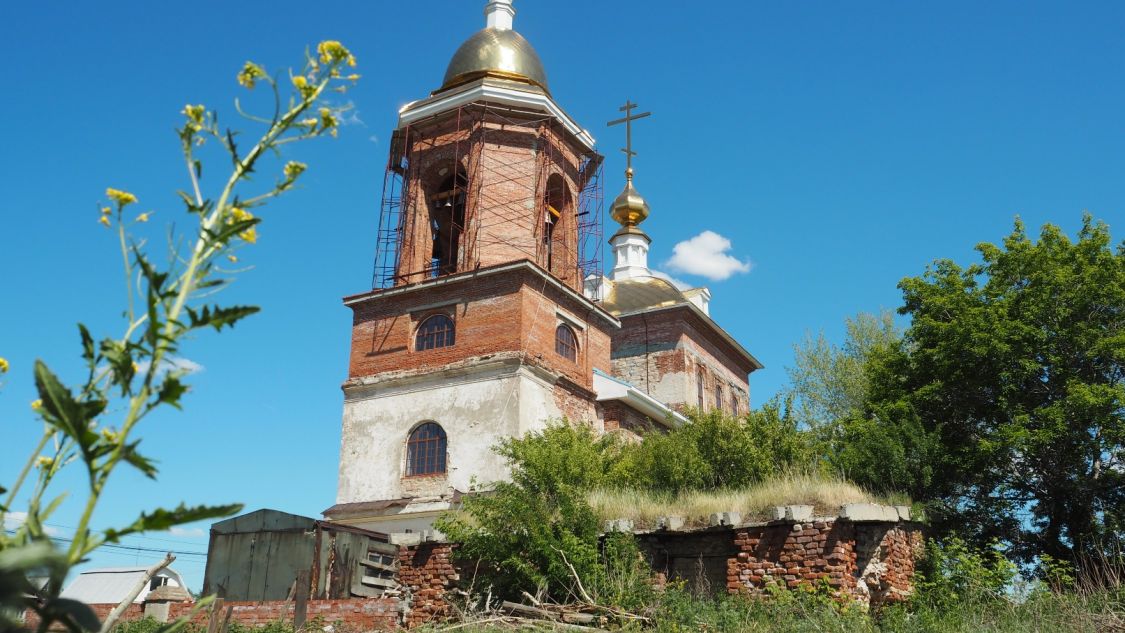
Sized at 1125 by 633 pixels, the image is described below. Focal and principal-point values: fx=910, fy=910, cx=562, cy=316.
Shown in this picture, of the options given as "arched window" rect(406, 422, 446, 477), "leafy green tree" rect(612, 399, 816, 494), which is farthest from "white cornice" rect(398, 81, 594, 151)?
"leafy green tree" rect(612, 399, 816, 494)

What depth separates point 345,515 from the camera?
71.7ft

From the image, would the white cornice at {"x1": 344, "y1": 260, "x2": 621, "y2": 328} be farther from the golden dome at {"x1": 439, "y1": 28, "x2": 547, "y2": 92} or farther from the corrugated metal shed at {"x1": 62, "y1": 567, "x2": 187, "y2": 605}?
the corrugated metal shed at {"x1": 62, "y1": 567, "x2": 187, "y2": 605}

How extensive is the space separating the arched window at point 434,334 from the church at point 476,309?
1.4 inches

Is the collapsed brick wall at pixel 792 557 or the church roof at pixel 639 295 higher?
the church roof at pixel 639 295

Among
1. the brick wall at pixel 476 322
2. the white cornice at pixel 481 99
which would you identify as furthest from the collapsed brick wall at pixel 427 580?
the white cornice at pixel 481 99

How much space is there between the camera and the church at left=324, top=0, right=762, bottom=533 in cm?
2181

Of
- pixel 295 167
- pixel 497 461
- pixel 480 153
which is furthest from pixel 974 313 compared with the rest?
pixel 295 167

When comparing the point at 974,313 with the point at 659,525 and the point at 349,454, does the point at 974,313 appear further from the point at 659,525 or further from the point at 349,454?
the point at 349,454

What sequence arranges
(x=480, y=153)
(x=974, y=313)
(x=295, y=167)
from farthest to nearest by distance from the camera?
(x=480, y=153) < (x=974, y=313) < (x=295, y=167)

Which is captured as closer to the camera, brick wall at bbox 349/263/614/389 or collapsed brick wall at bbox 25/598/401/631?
collapsed brick wall at bbox 25/598/401/631

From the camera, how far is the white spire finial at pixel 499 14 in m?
27.8

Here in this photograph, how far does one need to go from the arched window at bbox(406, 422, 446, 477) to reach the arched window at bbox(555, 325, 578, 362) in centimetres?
382

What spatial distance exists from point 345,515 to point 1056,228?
17.1m

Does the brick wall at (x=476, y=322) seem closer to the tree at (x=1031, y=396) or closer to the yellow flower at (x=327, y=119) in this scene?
the tree at (x=1031, y=396)
